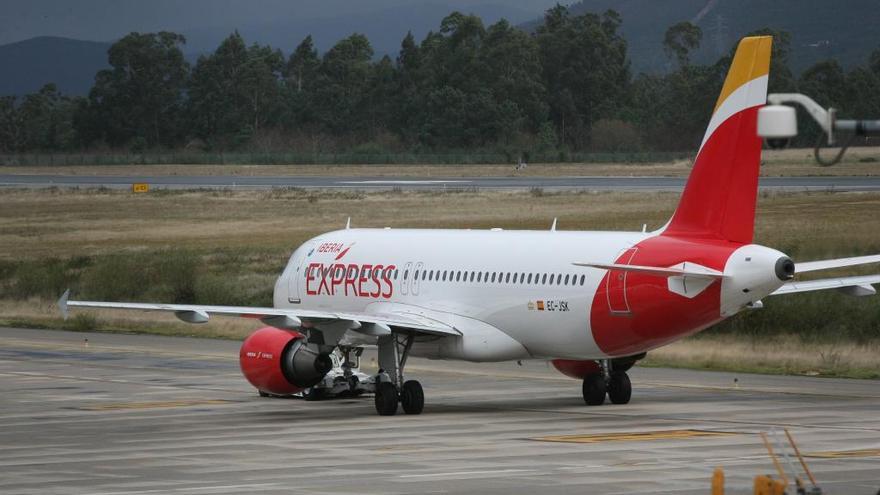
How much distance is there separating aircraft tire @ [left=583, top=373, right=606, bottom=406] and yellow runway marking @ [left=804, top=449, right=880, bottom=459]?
850 cm

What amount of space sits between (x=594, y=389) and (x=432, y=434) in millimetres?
5374

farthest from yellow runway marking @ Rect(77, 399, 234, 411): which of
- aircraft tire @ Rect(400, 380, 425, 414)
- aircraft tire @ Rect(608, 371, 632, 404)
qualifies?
aircraft tire @ Rect(608, 371, 632, 404)

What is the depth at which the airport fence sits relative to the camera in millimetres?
149625

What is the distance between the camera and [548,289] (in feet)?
100

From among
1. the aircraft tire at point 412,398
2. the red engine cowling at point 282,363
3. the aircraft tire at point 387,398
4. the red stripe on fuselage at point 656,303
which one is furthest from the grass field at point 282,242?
the red engine cowling at point 282,363

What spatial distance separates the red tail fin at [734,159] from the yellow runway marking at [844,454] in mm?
5087

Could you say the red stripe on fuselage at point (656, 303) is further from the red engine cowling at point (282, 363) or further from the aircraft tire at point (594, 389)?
the red engine cowling at point (282, 363)

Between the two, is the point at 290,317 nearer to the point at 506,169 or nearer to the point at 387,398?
the point at 387,398

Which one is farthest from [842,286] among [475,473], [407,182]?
[407,182]

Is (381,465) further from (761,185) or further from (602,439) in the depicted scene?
(761,185)

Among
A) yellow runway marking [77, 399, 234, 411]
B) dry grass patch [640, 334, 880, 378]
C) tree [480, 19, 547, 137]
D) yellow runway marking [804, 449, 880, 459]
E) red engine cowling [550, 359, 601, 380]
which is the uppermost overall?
tree [480, 19, 547, 137]

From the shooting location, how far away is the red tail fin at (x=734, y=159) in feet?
91.2

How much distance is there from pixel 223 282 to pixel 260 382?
91.6ft

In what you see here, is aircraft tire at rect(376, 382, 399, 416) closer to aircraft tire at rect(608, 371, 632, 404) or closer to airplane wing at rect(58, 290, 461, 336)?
airplane wing at rect(58, 290, 461, 336)
